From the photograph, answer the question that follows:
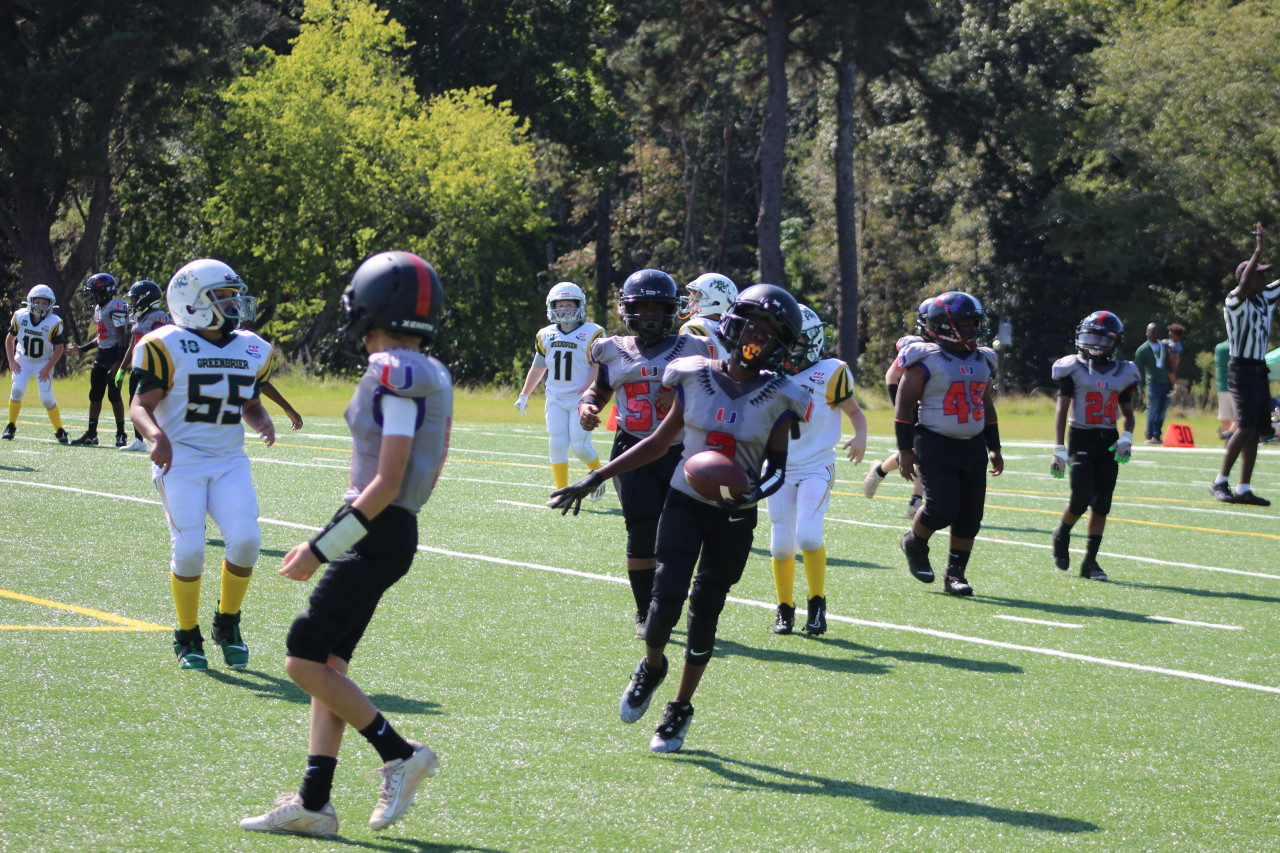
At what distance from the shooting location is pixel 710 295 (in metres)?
7.94

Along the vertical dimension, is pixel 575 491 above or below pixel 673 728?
above

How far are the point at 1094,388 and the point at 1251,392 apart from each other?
4.63m

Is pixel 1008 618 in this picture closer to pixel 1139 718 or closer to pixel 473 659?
pixel 1139 718

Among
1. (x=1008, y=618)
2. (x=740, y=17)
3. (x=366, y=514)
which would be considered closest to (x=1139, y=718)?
(x=1008, y=618)

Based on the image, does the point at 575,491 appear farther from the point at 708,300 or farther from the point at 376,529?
the point at 708,300

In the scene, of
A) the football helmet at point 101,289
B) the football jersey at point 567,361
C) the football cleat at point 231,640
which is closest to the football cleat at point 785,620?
the football cleat at point 231,640

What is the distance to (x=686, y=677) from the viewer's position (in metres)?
5.40

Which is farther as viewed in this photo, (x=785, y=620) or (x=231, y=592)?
(x=785, y=620)

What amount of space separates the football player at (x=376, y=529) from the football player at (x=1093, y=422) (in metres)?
6.79

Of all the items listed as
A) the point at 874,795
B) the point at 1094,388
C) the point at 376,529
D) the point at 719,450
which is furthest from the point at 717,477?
the point at 1094,388

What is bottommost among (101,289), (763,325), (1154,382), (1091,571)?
(1091,571)

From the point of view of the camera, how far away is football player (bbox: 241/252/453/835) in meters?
4.16

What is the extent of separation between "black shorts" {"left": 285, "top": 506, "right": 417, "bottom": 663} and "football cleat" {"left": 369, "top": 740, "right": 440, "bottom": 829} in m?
0.40

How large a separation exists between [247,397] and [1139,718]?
4403mm
